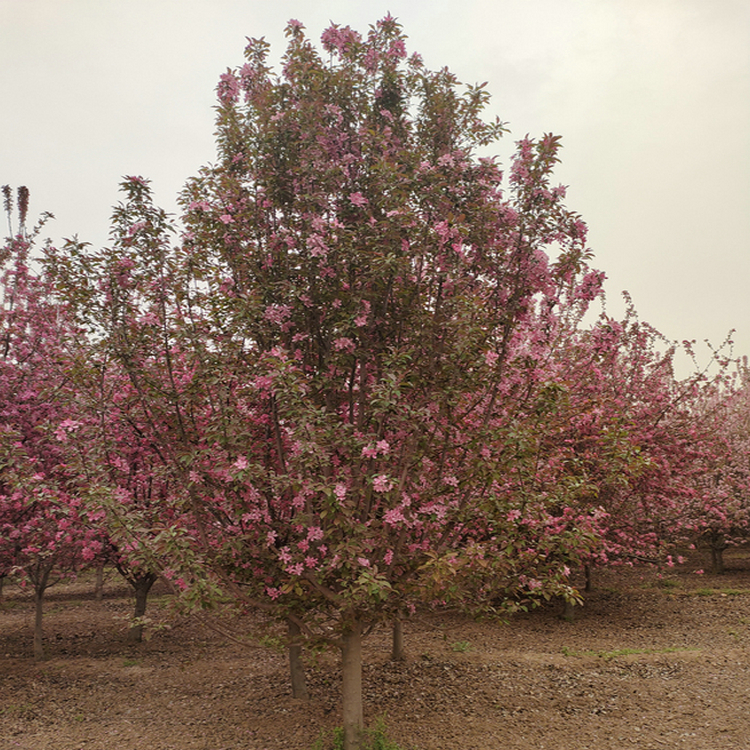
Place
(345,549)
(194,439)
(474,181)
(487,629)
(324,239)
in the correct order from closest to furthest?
(345,549) < (324,239) < (474,181) < (194,439) < (487,629)

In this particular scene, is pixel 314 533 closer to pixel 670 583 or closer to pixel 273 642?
pixel 273 642

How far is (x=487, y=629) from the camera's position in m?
11.7

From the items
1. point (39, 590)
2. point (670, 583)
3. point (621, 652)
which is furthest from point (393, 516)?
point (670, 583)

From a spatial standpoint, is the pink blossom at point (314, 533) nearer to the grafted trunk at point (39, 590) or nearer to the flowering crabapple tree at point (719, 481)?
the grafted trunk at point (39, 590)

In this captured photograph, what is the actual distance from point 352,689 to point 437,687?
283 centimetres

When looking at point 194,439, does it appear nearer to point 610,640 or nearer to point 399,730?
point 399,730

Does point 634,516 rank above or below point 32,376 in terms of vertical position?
below

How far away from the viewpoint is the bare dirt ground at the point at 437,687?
258 inches

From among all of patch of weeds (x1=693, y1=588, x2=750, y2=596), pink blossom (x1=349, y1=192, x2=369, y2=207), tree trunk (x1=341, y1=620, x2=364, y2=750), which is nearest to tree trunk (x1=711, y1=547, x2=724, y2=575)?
patch of weeds (x1=693, y1=588, x2=750, y2=596)

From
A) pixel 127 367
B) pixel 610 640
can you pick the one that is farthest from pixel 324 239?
pixel 610 640

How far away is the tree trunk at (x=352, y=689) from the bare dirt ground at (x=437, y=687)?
363 millimetres

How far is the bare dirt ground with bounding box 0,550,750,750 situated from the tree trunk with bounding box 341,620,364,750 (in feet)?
1.19

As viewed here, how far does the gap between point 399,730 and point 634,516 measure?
8043 mm

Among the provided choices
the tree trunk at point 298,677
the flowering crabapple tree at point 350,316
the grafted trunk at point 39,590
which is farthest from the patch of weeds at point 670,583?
the grafted trunk at point 39,590
